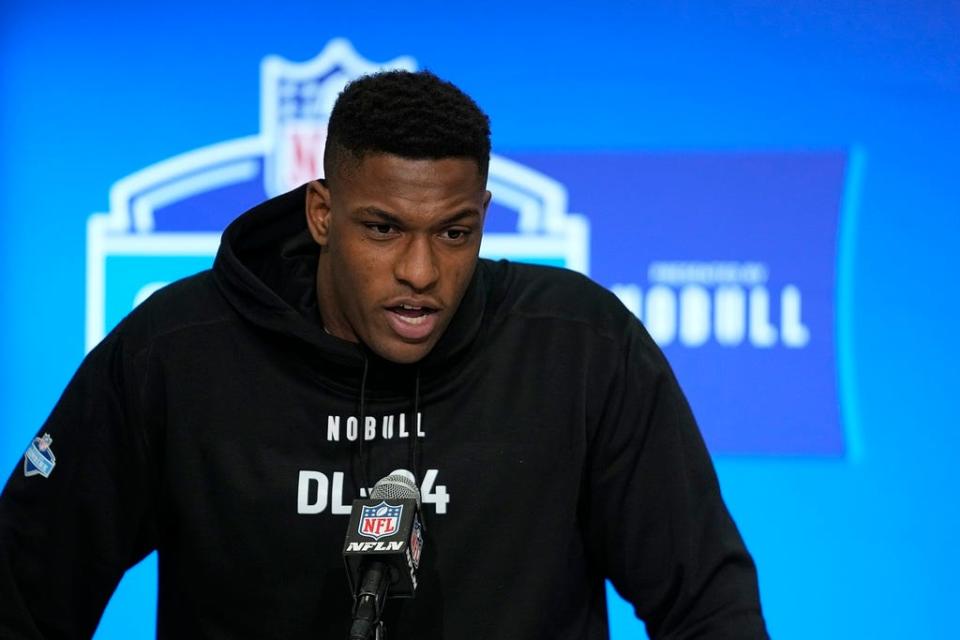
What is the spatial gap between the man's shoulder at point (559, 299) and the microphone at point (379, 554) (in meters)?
0.48

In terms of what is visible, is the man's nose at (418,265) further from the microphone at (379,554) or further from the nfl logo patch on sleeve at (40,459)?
the nfl logo patch on sleeve at (40,459)

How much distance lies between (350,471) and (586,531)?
33 centimetres

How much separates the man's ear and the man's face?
67 millimetres

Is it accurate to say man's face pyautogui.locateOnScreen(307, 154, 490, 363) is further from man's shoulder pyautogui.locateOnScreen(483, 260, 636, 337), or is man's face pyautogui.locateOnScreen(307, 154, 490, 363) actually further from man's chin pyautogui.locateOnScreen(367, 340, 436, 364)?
man's shoulder pyautogui.locateOnScreen(483, 260, 636, 337)

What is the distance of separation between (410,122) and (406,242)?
15 cm

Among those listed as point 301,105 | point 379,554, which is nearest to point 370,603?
point 379,554

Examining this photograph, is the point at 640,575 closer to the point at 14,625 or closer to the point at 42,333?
the point at 14,625

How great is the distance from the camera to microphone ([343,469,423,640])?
129 cm

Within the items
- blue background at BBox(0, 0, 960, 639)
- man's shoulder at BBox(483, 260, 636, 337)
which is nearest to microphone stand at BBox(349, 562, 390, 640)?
man's shoulder at BBox(483, 260, 636, 337)

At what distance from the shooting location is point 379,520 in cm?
138

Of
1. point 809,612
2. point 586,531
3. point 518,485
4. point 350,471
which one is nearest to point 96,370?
point 350,471

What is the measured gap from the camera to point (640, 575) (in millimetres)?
1676

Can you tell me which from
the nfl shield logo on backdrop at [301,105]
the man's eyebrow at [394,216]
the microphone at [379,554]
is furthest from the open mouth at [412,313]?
the nfl shield logo on backdrop at [301,105]

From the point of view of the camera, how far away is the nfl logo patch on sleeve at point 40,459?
5.73ft
